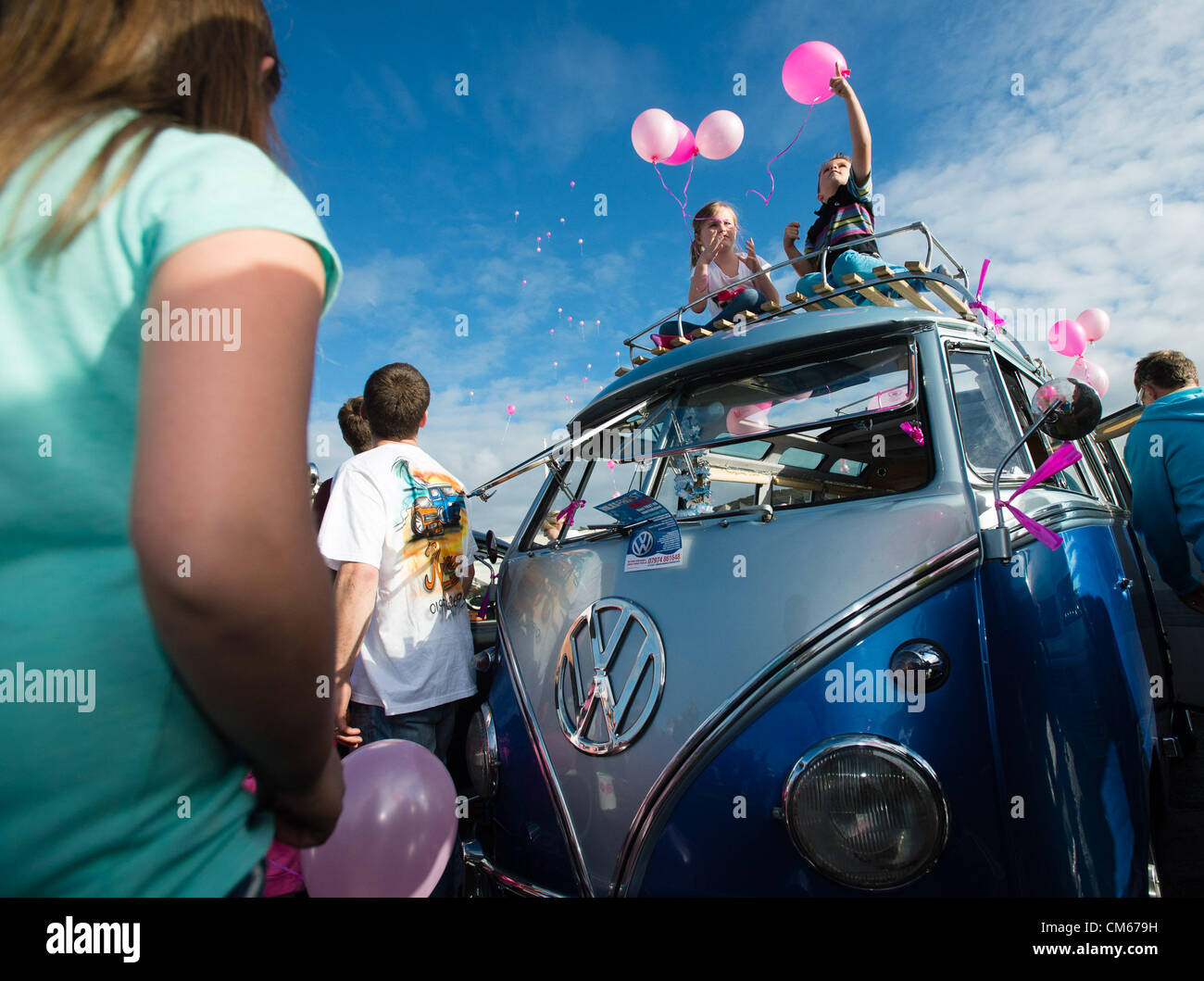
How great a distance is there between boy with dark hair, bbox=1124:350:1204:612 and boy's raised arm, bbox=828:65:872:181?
191 centimetres

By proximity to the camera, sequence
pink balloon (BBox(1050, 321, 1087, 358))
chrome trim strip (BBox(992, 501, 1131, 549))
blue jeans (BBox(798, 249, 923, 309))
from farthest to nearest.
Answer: pink balloon (BBox(1050, 321, 1087, 358)), blue jeans (BBox(798, 249, 923, 309)), chrome trim strip (BBox(992, 501, 1131, 549))

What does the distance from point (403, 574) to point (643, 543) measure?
1.04m

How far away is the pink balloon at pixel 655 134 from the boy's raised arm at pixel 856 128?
1.20m

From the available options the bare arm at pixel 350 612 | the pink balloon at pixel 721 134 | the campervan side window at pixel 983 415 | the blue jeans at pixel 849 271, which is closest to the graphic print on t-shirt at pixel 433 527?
the bare arm at pixel 350 612

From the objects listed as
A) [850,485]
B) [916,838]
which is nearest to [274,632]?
[916,838]

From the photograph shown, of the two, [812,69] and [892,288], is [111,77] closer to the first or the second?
[892,288]

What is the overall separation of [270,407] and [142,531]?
0.45ft

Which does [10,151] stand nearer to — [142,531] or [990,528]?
[142,531]

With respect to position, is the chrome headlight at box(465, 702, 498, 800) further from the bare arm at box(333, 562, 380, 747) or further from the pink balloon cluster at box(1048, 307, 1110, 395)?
the pink balloon cluster at box(1048, 307, 1110, 395)

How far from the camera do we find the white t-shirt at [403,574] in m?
2.44

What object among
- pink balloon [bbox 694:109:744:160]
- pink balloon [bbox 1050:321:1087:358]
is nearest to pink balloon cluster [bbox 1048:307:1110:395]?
pink balloon [bbox 1050:321:1087:358]

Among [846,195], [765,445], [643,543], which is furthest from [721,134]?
[643,543]

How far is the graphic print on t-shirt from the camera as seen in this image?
2578 millimetres

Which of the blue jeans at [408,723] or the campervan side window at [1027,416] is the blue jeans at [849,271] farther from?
the blue jeans at [408,723]
